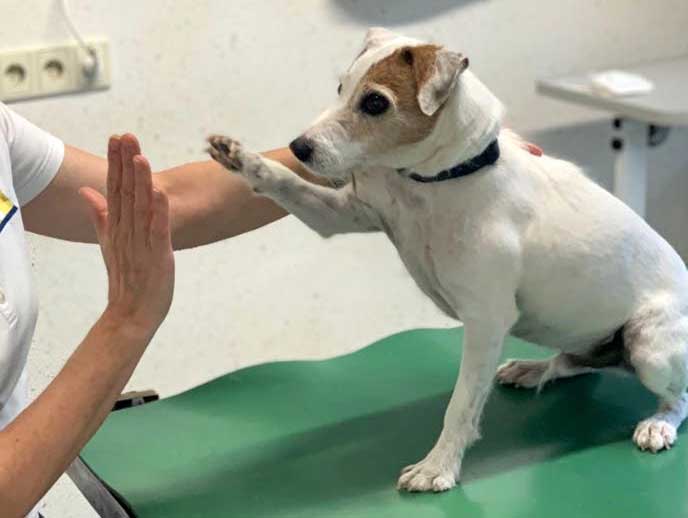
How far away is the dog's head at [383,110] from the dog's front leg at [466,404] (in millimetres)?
218

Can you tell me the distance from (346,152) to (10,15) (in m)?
1.08

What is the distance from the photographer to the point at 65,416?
1.02 meters

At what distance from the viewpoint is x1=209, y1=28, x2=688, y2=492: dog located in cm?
113

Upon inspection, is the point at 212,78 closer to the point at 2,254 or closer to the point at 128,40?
the point at 128,40

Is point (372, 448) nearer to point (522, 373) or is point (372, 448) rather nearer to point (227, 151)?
point (522, 373)

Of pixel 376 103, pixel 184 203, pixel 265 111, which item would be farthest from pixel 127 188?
pixel 265 111

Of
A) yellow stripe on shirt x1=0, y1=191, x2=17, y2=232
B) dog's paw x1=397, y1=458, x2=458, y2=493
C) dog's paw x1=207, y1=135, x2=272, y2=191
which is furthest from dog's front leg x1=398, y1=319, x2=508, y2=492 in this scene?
yellow stripe on shirt x1=0, y1=191, x2=17, y2=232

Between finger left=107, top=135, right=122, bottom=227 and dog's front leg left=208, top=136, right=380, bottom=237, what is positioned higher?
finger left=107, top=135, right=122, bottom=227

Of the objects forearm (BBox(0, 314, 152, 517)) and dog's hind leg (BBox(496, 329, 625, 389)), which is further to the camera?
dog's hind leg (BBox(496, 329, 625, 389))

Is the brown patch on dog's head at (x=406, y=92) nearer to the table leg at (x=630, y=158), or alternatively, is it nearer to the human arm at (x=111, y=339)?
the human arm at (x=111, y=339)

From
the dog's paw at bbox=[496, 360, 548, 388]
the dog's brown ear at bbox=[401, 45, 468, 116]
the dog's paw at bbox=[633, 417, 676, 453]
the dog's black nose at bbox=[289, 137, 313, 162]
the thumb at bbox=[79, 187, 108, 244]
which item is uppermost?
the dog's brown ear at bbox=[401, 45, 468, 116]

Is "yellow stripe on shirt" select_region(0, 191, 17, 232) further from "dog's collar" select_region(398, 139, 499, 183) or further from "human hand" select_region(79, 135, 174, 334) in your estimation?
"dog's collar" select_region(398, 139, 499, 183)

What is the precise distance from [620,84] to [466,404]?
1243mm

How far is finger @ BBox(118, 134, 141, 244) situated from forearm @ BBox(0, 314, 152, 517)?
8 centimetres
